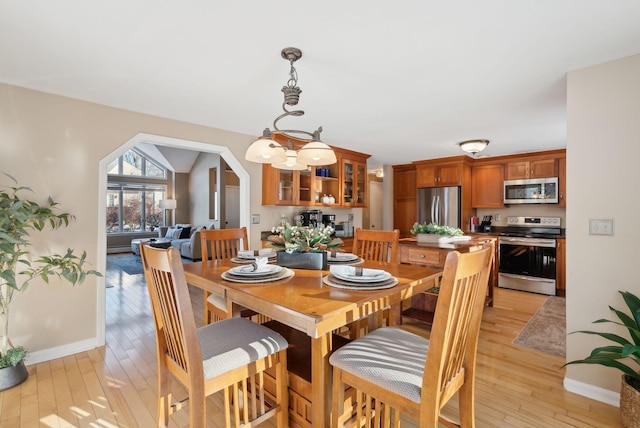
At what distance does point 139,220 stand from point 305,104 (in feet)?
28.0

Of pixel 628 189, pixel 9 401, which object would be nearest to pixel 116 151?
pixel 9 401

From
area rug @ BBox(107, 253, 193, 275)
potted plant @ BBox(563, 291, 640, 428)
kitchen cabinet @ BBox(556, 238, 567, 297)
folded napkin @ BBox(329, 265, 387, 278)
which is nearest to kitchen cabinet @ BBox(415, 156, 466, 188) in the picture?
kitchen cabinet @ BBox(556, 238, 567, 297)

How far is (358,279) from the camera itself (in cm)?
150

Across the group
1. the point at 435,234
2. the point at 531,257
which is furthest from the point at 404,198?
the point at 435,234

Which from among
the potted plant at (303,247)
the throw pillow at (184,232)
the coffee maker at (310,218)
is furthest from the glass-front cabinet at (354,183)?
the throw pillow at (184,232)

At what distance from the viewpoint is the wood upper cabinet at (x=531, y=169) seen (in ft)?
15.6

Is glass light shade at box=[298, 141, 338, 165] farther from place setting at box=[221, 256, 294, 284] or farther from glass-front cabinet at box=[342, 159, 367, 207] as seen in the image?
glass-front cabinet at box=[342, 159, 367, 207]

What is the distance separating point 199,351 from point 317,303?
0.52 metres

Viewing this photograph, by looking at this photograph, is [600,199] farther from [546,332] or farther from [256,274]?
[256,274]

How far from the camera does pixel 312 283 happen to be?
157cm

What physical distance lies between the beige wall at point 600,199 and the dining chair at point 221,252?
7.60ft

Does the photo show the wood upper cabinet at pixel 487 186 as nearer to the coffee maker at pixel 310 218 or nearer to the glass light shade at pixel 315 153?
the coffee maker at pixel 310 218

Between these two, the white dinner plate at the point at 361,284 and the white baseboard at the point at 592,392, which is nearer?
the white dinner plate at the point at 361,284

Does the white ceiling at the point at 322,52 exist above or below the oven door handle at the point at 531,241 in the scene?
above
